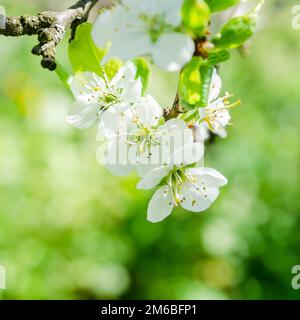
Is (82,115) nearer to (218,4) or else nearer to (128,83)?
(128,83)

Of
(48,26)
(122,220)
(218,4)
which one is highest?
(122,220)

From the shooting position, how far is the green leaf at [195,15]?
0.59 metres

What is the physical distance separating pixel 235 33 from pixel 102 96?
0.86 feet

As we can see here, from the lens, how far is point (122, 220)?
2273 millimetres

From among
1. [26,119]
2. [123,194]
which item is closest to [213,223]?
[123,194]

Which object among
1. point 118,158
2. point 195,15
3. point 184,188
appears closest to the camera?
point 195,15

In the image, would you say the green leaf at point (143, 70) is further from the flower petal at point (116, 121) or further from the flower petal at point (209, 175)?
the flower petal at point (209, 175)

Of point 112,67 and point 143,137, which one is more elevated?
point 112,67

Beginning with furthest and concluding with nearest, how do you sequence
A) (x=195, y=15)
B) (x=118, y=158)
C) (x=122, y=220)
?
(x=122, y=220) < (x=118, y=158) < (x=195, y=15)

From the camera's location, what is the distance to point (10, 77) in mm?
2736

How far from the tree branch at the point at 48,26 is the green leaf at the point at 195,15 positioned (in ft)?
0.66

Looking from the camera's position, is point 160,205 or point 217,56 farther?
point 160,205

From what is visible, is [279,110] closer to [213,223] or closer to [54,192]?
[213,223]

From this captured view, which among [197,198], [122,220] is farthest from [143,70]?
[122,220]
